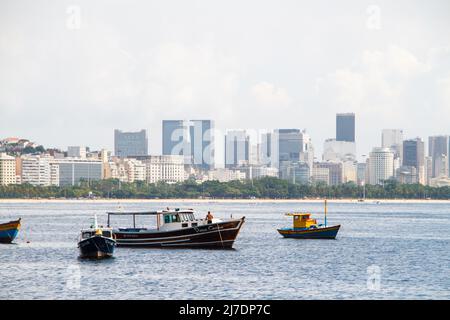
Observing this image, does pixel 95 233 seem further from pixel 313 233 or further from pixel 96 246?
pixel 313 233

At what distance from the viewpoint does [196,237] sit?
90.8 m

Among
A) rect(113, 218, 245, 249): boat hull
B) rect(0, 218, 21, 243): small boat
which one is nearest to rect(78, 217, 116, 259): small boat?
rect(113, 218, 245, 249): boat hull

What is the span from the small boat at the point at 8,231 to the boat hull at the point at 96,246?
1963 cm

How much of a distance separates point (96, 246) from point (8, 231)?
70.6ft

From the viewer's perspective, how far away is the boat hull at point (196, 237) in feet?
298

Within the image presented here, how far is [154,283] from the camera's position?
216 feet

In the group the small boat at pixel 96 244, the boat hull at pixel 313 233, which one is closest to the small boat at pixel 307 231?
the boat hull at pixel 313 233

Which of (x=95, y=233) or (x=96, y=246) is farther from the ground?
(x=95, y=233)

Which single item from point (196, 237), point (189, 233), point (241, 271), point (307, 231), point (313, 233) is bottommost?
point (241, 271)

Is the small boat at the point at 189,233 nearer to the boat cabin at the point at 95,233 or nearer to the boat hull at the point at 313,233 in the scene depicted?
the boat cabin at the point at 95,233

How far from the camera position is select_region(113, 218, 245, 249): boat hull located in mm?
90875

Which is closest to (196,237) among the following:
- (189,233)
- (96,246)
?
(189,233)

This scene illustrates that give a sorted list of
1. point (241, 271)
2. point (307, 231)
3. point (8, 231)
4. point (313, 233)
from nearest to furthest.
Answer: point (241, 271) → point (8, 231) → point (307, 231) → point (313, 233)
